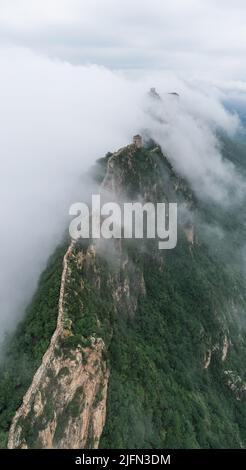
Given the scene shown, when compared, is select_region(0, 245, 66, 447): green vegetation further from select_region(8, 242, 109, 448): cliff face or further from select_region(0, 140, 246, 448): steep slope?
select_region(8, 242, 109, 448): cliff face

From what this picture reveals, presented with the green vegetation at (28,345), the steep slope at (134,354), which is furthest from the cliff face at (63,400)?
the green vegetation at (28,345)

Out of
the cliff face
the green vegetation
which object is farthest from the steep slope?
the green vegetation

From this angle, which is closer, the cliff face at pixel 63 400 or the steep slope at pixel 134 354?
the cliff face at pixel 63 400

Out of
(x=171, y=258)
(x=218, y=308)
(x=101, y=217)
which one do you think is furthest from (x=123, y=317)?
(x=218, y=308)

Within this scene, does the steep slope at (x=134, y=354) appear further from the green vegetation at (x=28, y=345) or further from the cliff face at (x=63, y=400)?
the green vegetation at (x=28, y=345)

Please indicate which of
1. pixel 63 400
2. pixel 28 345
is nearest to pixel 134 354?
pixel 28 345

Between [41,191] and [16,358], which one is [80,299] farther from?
[41,191]

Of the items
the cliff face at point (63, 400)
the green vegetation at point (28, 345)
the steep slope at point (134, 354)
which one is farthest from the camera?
the steep slope at point (134, 354)

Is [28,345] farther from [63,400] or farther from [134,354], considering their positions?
[134,354]
